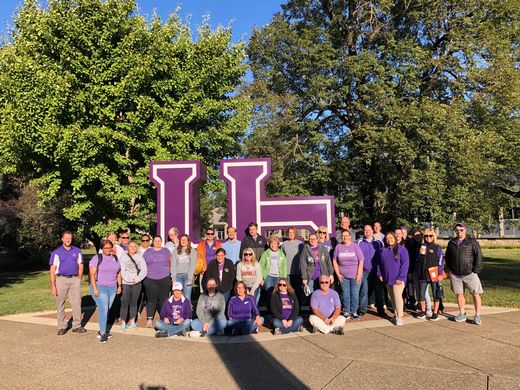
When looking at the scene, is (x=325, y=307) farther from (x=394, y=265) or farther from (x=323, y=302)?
(x=394, y=265)

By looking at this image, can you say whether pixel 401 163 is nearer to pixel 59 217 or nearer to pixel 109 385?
pixel 109 385

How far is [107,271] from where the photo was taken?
721 cm

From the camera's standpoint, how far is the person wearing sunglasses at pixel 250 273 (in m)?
7.63

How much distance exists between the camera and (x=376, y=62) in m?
16.8

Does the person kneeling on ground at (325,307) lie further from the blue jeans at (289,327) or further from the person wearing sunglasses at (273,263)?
the person wearing sunglasses at (273,263)

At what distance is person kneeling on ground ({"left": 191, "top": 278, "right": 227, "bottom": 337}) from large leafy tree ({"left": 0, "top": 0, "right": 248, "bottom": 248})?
21.2 feet

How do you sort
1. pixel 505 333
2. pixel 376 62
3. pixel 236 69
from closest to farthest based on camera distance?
pixel 505 333 < pixel 236 69 < pixel 376 62

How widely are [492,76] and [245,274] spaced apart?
12.8 metres

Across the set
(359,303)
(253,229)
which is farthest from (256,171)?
(359,303)

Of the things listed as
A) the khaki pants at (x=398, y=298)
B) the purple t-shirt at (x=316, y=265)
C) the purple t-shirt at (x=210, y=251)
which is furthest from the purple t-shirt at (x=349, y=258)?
the purple t-shirt at (x=210, y=251)

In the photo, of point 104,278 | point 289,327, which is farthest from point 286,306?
point 104,278

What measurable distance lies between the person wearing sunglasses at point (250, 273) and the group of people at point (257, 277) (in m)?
0.02

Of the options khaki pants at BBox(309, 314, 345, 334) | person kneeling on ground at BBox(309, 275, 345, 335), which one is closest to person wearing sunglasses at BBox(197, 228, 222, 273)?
person kneeling on ground at BBox(309, 275, 345, 335)

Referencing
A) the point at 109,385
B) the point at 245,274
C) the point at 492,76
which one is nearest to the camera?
the point at 109,385
